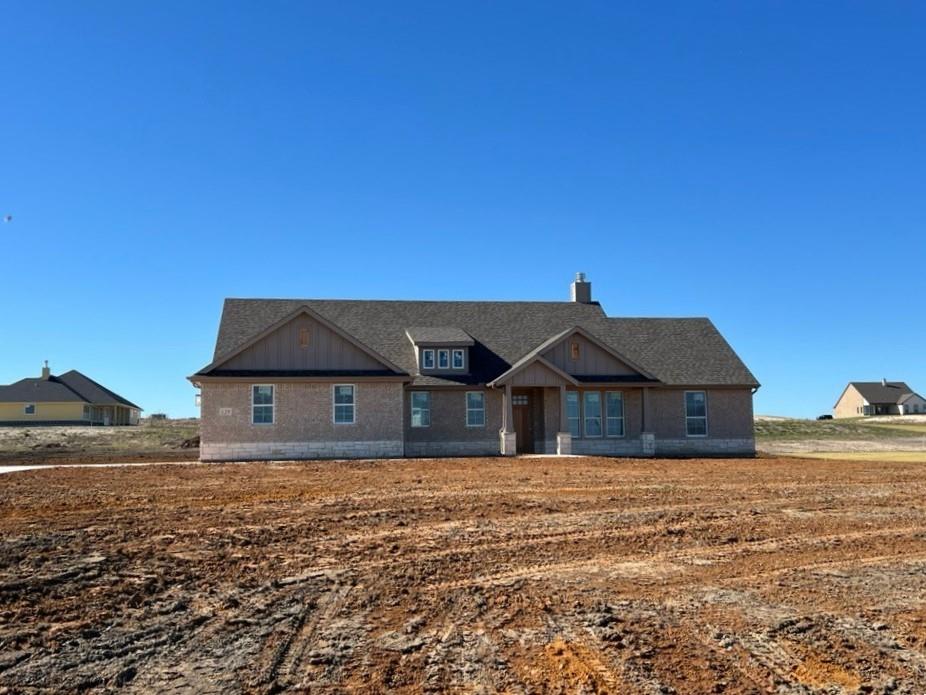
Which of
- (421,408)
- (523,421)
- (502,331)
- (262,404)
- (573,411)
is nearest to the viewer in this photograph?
(262,404)

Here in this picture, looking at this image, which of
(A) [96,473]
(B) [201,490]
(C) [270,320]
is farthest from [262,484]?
(C) [270,320]

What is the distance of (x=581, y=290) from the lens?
35.7m

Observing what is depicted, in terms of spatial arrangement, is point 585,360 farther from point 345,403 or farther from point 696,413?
point 345,403

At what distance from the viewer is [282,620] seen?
5.94 metres

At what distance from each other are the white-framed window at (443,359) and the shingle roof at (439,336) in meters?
0.39

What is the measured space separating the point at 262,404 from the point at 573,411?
11.4 metres

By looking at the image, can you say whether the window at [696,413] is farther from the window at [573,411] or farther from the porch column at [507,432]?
the porch column at [507,432]

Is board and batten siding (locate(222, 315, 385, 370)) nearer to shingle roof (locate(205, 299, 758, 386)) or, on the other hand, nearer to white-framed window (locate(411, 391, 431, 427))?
shingle roof (locate(205, 299, 758, 386))

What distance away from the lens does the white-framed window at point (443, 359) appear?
28.5 meters

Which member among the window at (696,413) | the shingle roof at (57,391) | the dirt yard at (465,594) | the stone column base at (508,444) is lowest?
the dirt yard at (465,594)

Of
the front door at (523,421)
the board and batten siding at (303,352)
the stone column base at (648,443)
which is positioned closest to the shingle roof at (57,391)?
the board and batten siding at (303,352)

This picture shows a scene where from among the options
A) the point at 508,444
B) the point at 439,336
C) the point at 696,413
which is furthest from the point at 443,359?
the point at 696,413

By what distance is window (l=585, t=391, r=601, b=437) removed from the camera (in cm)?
2891

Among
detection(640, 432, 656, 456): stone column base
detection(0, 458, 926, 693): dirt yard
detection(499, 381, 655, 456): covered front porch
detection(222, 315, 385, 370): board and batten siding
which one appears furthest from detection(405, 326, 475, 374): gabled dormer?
detection(0, 458, 926, 693): dirt yard
